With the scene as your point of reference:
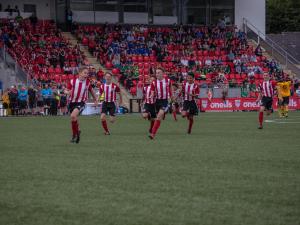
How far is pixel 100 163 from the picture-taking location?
12.0 meters

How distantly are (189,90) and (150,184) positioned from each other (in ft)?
42.4

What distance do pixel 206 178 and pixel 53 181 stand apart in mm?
1941

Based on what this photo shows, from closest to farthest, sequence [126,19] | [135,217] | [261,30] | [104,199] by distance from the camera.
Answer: [135,217] < [104,199] < [126,19] < [261,30]

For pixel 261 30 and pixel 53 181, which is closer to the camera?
pixel 53 181

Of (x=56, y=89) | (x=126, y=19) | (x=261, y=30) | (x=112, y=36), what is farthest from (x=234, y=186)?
(x=261, y=30)

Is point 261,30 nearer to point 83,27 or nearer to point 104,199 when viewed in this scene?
point 83,27

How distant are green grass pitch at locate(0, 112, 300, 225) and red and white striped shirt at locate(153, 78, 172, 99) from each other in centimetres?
449

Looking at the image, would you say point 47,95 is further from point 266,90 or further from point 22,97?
point 266,90

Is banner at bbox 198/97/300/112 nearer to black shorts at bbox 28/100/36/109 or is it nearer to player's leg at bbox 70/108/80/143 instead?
black shorts at bbox 28/100/36/109

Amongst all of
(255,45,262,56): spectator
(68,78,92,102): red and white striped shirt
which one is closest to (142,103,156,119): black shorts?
(68,78,92,102): red and white striped shirt

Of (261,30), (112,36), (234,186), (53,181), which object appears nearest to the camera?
(234,186)

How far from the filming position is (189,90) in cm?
2200

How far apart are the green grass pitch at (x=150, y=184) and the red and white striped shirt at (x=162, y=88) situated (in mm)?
4485

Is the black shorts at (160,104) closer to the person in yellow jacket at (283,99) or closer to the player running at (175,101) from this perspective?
the player running at (175,101)
